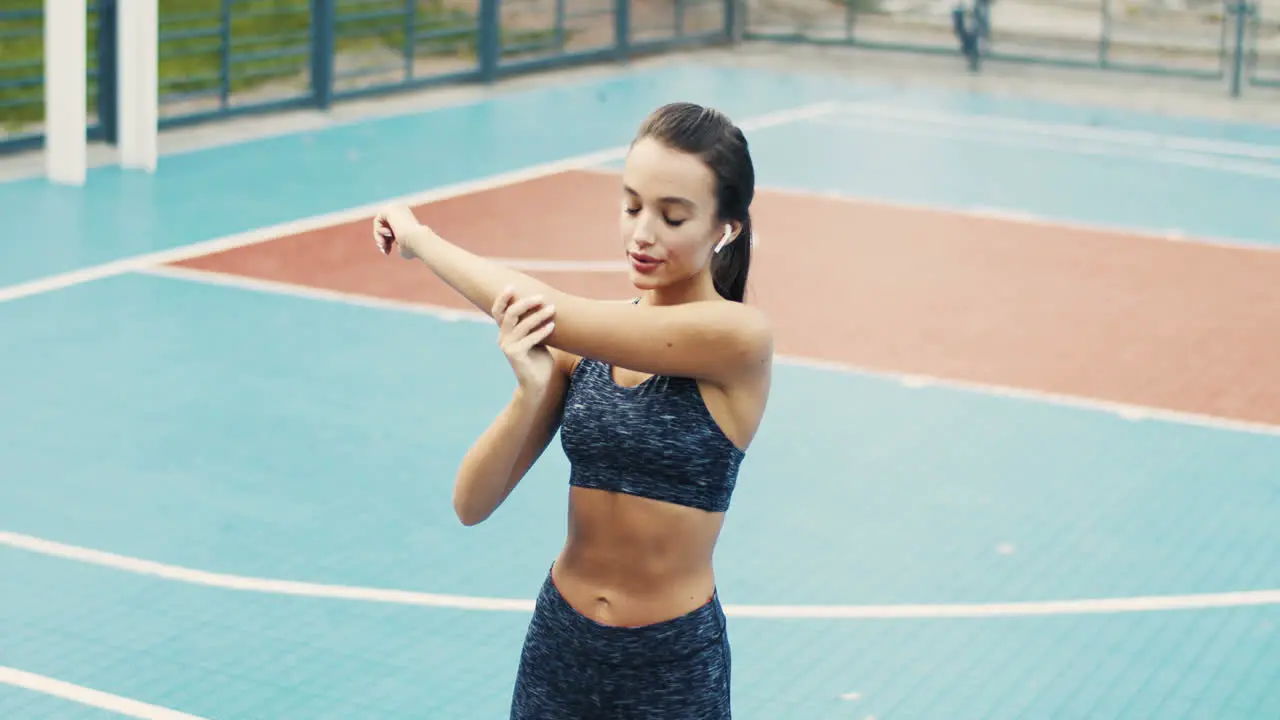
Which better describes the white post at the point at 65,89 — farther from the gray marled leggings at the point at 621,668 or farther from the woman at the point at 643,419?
the gray marled leggings at the point at 621,668

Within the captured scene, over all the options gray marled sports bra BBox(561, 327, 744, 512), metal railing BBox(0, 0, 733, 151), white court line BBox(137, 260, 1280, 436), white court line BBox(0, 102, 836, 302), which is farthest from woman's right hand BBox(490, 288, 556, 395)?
metal railing BBox(0, 0, 733, 151)

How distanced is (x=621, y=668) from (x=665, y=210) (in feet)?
2.56

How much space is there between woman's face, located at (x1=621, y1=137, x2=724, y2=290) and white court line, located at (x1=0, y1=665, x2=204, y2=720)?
10.2ft

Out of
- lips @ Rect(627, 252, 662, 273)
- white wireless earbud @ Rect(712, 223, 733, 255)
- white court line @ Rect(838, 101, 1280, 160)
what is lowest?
white court line @ Rect(838, 101, 1280, 160)

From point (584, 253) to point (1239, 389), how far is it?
441 centimetres

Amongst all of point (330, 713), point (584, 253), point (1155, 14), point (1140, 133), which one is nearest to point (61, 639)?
point (330, 713)

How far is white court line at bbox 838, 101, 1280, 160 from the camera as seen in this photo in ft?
56.6

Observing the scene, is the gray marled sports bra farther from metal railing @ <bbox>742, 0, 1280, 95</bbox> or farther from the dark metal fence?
metal railing @ <bbox>742, 0, 1280, 95</bbox>

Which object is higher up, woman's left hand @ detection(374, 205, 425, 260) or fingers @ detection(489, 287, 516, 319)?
woman's left hand @ detection(374, 205, 425, 260)

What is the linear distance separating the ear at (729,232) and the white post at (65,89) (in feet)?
34.5

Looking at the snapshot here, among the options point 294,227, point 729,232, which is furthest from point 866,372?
point 729,232

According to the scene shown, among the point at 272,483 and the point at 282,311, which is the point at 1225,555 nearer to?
the point at 272,483

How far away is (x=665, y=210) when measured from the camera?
3.17 metres

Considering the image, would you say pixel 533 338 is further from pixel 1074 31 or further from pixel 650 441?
pixel 1074 31
